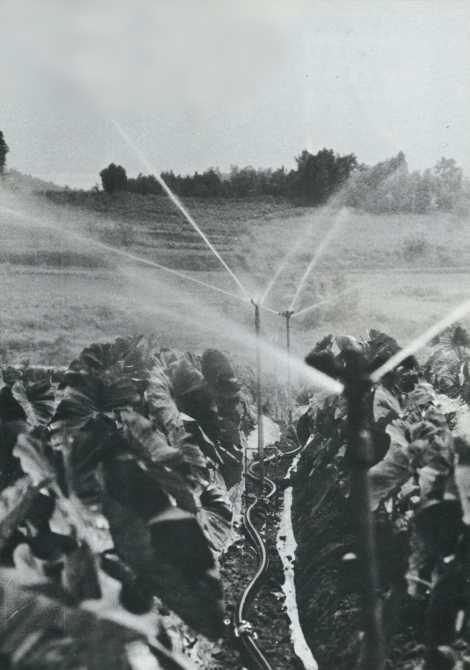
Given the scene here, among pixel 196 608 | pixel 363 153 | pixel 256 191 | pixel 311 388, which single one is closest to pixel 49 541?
pixel 196 608

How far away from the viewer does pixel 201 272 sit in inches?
912

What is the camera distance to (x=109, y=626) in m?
2.36

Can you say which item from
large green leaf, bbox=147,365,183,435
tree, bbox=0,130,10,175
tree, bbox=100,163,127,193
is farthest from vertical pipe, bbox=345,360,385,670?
tree, bbox=100,163,127,193

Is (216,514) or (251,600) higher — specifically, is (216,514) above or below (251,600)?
above

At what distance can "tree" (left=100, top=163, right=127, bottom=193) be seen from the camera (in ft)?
73.8

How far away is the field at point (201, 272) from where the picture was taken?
17.4m

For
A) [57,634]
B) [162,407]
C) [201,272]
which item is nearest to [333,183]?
[201,272]

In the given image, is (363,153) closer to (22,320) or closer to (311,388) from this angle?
(311,388)

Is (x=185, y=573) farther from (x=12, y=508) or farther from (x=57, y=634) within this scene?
(x=12, y=508)

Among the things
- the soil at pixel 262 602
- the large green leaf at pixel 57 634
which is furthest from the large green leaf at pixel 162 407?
the large green leaf at pixel 57 634

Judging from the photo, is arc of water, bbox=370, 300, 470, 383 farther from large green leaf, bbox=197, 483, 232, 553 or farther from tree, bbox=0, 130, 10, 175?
tree, bbox=0, 130, 10, 175

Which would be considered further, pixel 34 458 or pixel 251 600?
pixel 251 600

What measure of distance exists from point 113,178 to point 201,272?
4044 mm

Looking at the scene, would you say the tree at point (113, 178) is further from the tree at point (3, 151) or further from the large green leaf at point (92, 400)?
the large green leaf at point (92, 400)
